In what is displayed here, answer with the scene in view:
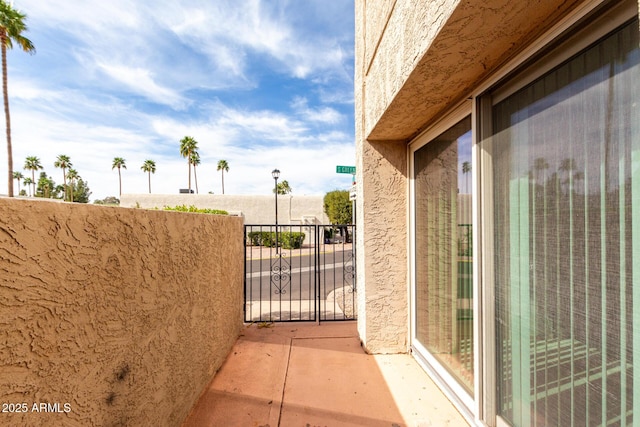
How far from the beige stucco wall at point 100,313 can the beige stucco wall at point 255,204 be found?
1895 centimetres

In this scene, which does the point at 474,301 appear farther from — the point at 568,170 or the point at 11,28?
the point at 11,28

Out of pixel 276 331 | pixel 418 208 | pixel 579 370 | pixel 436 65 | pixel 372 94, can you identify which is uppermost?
pixel 372 94

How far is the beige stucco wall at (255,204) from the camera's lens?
69.6 feet

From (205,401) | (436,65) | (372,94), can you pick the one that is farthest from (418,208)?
(205,401)

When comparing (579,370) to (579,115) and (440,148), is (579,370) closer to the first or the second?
(579,115)

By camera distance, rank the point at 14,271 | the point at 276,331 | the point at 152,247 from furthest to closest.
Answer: the point at 276,331 < the point at 152,247 < the point at 14,271

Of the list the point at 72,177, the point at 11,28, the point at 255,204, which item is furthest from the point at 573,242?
the point at 72,177

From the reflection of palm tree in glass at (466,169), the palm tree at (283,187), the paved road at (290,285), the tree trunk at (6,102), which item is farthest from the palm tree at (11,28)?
the palm tree at (283,187)

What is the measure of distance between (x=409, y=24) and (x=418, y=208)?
174 cm

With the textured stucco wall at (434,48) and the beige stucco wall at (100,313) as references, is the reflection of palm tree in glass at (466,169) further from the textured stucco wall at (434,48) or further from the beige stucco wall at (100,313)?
the beige stucco wall at (100,313)

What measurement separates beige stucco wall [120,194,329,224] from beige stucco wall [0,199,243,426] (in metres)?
18.9

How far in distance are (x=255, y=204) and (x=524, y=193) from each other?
2087 centimetres

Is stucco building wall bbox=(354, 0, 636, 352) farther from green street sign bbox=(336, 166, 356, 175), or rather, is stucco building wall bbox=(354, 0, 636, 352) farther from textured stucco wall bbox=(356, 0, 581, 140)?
green street sign bbox=(336, 166, 356, 175)

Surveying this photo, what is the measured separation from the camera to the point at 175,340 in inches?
83.2
